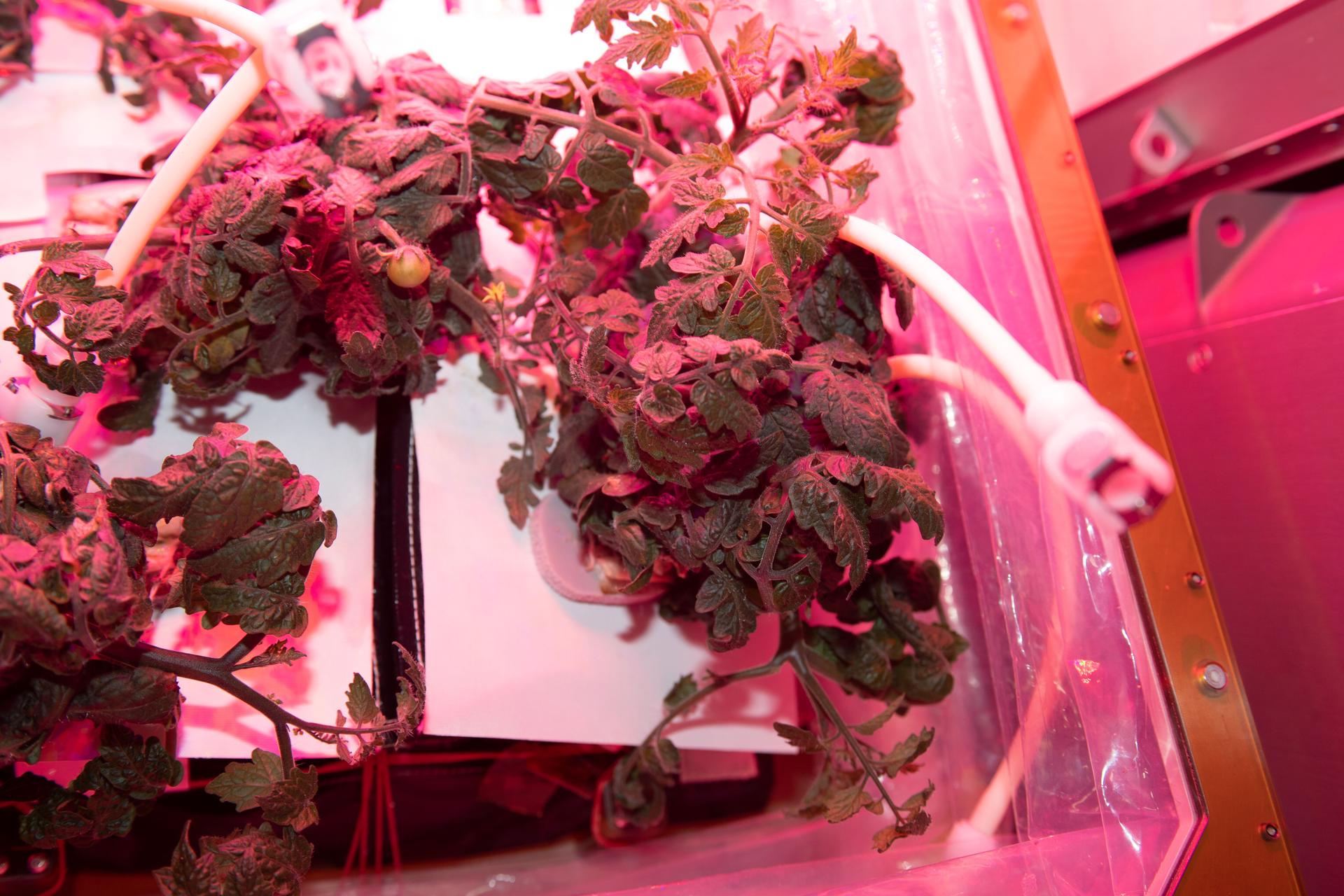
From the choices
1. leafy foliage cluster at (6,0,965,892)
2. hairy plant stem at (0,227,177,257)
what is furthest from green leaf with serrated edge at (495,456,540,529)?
hairy plant stem at (0,227,177,257)

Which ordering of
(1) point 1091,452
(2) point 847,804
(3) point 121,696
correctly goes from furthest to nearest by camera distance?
1. (2) point 847,804
2. (3) point 121,696
3. (1) point 1091,452

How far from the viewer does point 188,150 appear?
49 cm

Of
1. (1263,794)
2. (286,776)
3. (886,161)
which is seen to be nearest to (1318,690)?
(1263,794)

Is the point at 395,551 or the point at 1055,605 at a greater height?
Answer: the point at 395,551

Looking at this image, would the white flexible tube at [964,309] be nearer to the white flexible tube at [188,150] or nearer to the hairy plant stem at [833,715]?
the hairy plant stem at [833,715]

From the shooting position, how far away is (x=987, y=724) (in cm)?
72

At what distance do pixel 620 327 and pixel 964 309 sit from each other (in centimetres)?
19

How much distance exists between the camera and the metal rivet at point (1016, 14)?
0.65 metres

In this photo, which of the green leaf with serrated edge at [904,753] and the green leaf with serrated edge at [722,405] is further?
the green leaf with serrated edge at [904,753]

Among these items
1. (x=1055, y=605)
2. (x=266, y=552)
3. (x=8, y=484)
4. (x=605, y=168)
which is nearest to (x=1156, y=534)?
(x=1055, y=605)

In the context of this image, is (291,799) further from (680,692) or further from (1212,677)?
(1212,677)

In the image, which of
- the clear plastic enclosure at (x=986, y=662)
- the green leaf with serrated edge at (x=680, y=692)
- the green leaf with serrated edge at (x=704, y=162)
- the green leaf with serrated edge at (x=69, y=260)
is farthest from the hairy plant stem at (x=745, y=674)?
the green leaf with serrated edge at (x=69, y=260)

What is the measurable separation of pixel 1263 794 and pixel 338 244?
0.68 meters

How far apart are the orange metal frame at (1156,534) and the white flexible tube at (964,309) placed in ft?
0.67
